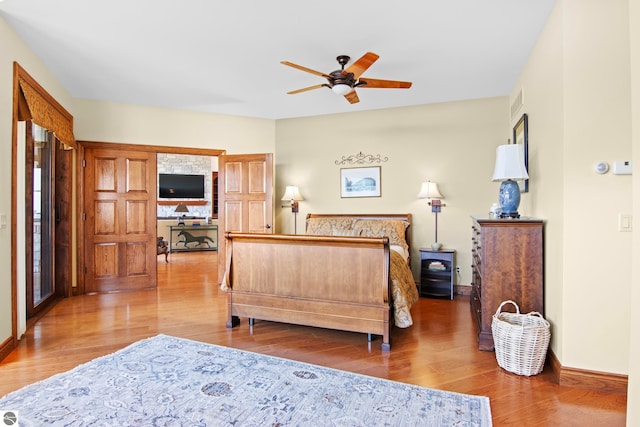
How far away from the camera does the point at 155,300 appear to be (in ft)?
15.6

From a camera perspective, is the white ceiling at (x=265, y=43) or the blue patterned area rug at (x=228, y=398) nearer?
the blue patterned area rug at (x=228, y=398)

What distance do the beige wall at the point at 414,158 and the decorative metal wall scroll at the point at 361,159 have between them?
6 centimetres

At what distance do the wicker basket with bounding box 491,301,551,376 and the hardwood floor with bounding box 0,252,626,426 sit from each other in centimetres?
7

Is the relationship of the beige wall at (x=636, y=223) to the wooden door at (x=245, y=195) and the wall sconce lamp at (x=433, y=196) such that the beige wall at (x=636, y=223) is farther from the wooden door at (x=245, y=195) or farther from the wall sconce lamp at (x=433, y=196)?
the wooden door at (x=245, y=195)

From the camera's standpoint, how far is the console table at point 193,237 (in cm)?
966

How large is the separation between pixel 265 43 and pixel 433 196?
303 cm

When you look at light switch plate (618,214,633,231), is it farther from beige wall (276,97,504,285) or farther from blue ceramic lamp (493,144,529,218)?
beige wall (276,97,504,285)

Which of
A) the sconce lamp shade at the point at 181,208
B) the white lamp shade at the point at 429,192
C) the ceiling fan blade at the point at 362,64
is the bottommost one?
the sconce lamp shade at the point at 181,208

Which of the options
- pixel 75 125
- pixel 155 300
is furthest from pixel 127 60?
pixel 155 300

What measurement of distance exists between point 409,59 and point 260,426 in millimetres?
3499

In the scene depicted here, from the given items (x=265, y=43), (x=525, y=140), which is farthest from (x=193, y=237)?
(x=525, y=140)

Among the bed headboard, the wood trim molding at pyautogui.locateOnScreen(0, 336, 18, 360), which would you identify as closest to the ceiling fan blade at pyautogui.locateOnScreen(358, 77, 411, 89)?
the bed headboard

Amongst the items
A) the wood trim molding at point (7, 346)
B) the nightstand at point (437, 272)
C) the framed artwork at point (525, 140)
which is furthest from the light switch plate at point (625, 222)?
the wood trim molding at point (7, 346)

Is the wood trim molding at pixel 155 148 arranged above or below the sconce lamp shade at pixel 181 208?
above
